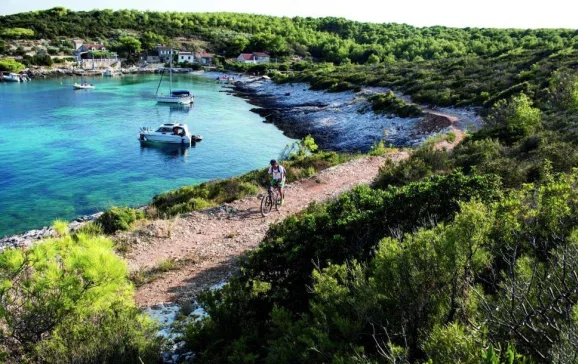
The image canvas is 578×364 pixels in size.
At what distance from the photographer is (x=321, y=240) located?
834 cm

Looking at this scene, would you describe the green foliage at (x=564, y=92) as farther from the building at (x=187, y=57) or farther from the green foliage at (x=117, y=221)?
the building at (x=187, y=57)

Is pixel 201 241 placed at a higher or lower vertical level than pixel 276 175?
lower

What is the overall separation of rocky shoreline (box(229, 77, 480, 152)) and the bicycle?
17659mm

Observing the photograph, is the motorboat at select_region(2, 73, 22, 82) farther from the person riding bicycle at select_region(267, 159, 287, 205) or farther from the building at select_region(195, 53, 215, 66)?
the person riding bicycle at select_region(267, 159, 287, 205)

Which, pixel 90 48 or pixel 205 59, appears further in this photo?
pixel 205 59

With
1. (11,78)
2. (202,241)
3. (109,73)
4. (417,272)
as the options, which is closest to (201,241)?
(202,241)

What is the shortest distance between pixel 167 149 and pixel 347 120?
1701 cm

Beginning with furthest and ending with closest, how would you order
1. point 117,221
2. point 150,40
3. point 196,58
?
point 150,40
point 196,58
point 117,221

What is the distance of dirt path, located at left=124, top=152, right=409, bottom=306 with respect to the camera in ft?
35.2

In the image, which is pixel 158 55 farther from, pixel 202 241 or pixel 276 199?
pixel 202 241

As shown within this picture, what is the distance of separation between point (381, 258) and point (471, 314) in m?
1.18

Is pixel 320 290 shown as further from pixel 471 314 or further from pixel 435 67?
pixel 435 67

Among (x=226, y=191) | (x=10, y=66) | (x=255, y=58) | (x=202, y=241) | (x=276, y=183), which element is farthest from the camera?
(x=255, y=58)

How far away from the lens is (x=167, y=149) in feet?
124
